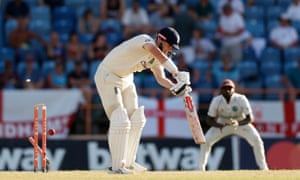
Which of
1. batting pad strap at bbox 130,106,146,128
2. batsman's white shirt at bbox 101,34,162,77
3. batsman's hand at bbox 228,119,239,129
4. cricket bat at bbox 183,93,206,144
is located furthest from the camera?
batsman's hand at bbox 228,119,239,129

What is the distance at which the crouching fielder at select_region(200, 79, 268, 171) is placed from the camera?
1712 cm

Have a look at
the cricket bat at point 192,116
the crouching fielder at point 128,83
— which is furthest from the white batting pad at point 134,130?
the cricket bat at point 192,116

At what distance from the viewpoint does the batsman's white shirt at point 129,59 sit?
42.8 feet

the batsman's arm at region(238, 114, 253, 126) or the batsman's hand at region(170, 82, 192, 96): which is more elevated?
the batsman's hand at region(170, 82, 192, 96)

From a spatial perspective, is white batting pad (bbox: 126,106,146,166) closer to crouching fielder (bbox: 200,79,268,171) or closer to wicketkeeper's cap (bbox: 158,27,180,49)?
wicketkeeper's cap (bbox: 158,27,180,49)

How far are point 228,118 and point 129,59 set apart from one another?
448cm

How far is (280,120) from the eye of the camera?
2045 cm

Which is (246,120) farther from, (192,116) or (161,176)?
(161,176)

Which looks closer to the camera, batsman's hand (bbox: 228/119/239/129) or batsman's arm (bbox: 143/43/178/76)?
batsman's arm (bbox: 143/43/178/76)

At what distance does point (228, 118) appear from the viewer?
17.3m

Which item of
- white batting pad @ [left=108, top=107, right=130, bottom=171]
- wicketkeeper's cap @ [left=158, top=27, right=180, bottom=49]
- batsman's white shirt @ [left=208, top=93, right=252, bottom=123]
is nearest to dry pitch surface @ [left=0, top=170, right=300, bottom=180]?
white batting pad @ [left=108, top=107, right=130, bottom=171]

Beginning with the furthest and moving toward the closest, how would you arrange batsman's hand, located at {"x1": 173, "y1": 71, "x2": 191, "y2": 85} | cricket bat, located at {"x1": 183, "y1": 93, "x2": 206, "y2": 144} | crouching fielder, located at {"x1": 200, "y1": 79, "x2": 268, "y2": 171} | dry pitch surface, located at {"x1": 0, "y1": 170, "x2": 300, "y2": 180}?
crouching fielder, located at {"x1": 200, "y1": 79, "x2": 268, "y2": 171}
cricket bat, located at {"x1": 183, "y1": 93, "x2": 206, "y2": 144}
batsman's hand, located at {"x1": 173, "y1": 71, "x2": 191, "y2": 85}
dry pitch surface, located at {"x1": 0, "y1": 170, "x2": 300, "y2": 180}

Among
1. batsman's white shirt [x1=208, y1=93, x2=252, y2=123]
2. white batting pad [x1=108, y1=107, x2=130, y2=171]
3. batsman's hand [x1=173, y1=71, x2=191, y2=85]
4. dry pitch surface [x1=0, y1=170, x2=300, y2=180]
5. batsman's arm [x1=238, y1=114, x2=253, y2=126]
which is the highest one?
batsman's hand [x1=173, y1=71, x2=191, y2=85]

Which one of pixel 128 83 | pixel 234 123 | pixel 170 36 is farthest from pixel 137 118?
pixel 234 123
